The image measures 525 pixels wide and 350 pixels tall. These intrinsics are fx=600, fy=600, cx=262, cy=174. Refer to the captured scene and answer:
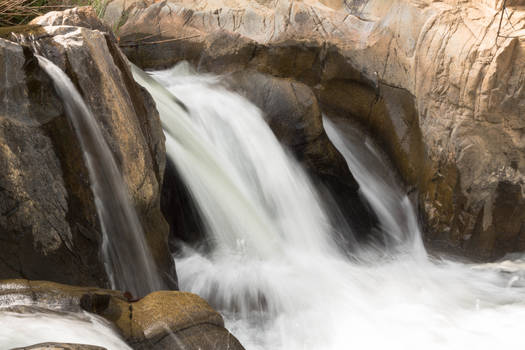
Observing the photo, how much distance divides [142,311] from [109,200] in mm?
1009

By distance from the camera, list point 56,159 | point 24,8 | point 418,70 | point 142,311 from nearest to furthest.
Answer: point 142,311 → point 56,159 → point 24,8 → point 418,70

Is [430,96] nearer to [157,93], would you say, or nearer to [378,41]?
[378,41]

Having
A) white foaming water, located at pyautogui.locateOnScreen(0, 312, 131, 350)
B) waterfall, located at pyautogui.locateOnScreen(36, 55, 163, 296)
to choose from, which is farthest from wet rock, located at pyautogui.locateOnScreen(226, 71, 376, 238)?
white foaming water, located at pyautogui.locateOnScreen(0, 312, 131, 350)

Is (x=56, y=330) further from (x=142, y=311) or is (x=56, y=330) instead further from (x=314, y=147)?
(x=314, y=147)

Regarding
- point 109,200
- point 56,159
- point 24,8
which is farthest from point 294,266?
point 24,8

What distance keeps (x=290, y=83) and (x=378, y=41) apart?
4.62ft

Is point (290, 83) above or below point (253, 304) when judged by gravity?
above

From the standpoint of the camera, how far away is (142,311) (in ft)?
8.71

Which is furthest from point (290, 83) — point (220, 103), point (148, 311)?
point (148, 311)

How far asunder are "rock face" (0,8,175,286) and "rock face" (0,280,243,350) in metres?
0.60

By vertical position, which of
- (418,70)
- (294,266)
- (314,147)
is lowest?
(294,266)

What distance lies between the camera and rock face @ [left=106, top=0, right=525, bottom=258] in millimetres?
6148

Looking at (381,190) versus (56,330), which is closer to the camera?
(56,330)

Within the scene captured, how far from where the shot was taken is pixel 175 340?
256 cm
